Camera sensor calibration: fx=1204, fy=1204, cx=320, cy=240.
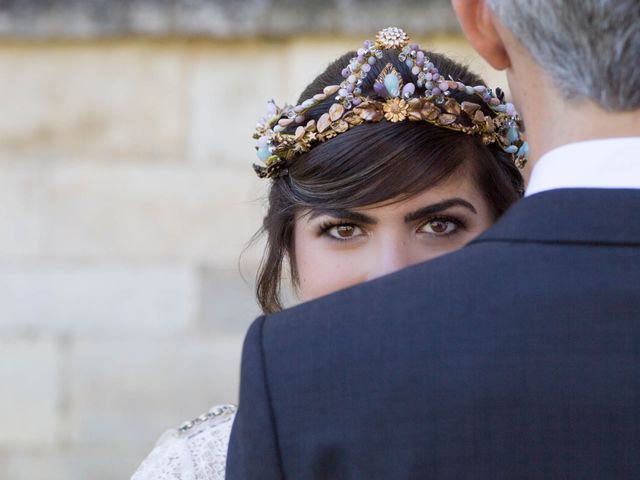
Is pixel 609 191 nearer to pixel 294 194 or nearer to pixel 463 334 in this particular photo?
pixel 463 334

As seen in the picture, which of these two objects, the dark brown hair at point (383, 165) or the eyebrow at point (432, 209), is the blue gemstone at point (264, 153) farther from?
the eyebrow at point (432, 209)

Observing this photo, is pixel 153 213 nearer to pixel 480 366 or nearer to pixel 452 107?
pixel 452 107

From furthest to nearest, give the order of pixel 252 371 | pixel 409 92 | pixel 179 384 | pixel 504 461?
1. pixel 179 384
2. pixel 409 92
3. pixel 252 371
4. pixel 504 461

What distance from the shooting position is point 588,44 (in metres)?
1.70

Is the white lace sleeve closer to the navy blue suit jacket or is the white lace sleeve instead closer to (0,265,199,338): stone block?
the navy blue suit jacket

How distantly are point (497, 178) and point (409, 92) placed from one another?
0.32 m

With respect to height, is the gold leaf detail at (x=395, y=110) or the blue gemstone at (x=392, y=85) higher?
the blue gemstone at (x=392, y=85)

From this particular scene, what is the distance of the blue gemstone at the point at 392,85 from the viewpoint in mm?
2914

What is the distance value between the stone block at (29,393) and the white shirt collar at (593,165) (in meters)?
3.73

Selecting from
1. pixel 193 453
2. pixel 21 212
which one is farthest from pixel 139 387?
pixel 193 453

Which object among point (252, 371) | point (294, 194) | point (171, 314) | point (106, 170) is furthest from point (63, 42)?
point (252, 371)

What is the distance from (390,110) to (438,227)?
305 mm

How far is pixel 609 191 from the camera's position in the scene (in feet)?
5.82

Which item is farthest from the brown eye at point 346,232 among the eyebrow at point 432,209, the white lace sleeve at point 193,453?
the white lace sleeve at point 193,453
